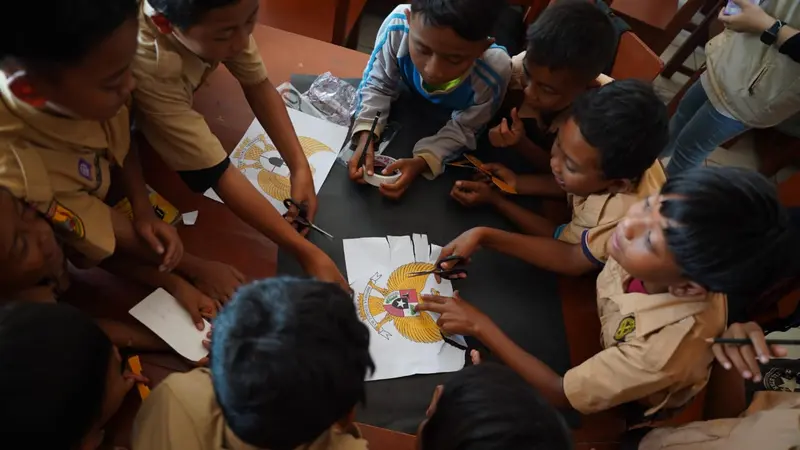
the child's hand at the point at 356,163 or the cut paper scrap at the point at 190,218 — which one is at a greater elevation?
the child's hand at the point at 356,163

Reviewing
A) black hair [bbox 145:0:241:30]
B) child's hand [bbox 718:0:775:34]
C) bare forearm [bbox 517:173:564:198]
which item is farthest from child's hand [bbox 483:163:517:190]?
child's hand [bbox 718:0:775:34]

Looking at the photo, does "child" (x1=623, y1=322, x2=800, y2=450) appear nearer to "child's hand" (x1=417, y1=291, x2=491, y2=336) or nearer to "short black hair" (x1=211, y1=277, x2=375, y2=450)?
"child's hand" (x1=417, y1=291, x2=491, y2=336)

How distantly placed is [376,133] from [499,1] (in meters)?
0.40

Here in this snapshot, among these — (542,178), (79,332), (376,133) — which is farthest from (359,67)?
(79,332)

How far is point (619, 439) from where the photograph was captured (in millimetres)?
1057

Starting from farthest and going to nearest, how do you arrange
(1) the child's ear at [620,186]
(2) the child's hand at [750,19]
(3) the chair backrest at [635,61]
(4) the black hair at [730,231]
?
(2) the child's hand at [750,19] < (3) the chair backrest at [635,61] < (1) the child's ear at [620,186] < (4) the black hair at [730,231]

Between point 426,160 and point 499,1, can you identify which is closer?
point 499,1

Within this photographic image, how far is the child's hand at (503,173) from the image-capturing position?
135cm

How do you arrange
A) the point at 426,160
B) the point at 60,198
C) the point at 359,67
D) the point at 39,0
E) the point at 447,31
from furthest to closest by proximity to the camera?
the point at 359,67
the point at 426,160
the point at 447,31
the point at 60,198
the point at 39,0

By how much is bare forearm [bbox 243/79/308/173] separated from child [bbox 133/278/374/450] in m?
0.56

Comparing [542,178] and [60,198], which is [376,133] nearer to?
[542,178]

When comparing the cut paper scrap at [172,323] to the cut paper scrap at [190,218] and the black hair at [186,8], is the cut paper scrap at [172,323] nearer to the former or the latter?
the cut paper scrap at [190,218]

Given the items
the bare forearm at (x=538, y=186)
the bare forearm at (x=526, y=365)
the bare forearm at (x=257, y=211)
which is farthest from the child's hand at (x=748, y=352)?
the bare forearm at (x=257, y=211)

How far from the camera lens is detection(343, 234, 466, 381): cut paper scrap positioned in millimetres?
1042
